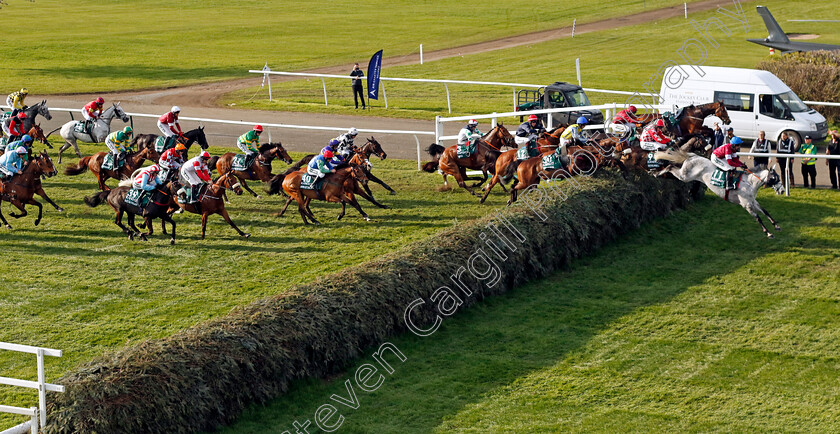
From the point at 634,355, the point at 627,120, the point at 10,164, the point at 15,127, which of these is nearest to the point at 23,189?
the point at 10,164

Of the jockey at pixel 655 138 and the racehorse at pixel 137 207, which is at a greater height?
the jockey at pixel 655 138

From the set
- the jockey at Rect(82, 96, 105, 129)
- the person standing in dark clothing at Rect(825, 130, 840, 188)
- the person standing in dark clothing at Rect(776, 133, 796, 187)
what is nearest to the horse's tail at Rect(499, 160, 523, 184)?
the person standing in dark clothing at Rect(776, 133, 796, 187)

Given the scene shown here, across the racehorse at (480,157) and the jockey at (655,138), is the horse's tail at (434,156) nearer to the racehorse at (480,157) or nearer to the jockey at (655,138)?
the racehorse at (480,157)

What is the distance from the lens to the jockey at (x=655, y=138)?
585 inches

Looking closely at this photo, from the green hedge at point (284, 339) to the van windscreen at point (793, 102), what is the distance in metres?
9.17

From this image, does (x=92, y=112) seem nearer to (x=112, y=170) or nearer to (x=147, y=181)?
(x=112, y=170)

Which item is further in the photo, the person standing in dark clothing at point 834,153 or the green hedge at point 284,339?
the person standing in dark clothing at point 834,153

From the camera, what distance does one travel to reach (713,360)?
10023 mm

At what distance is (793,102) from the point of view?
20516mm

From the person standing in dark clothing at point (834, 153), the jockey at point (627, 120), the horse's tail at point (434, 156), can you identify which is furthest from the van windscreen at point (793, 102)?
the horse's tail at point (434, 156)

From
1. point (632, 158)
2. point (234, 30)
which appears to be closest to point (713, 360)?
point (632, 158)

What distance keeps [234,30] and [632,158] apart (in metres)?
32.5

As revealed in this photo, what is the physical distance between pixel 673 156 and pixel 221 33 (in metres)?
32.6

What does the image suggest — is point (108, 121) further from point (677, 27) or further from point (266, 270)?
point (677, 27)
